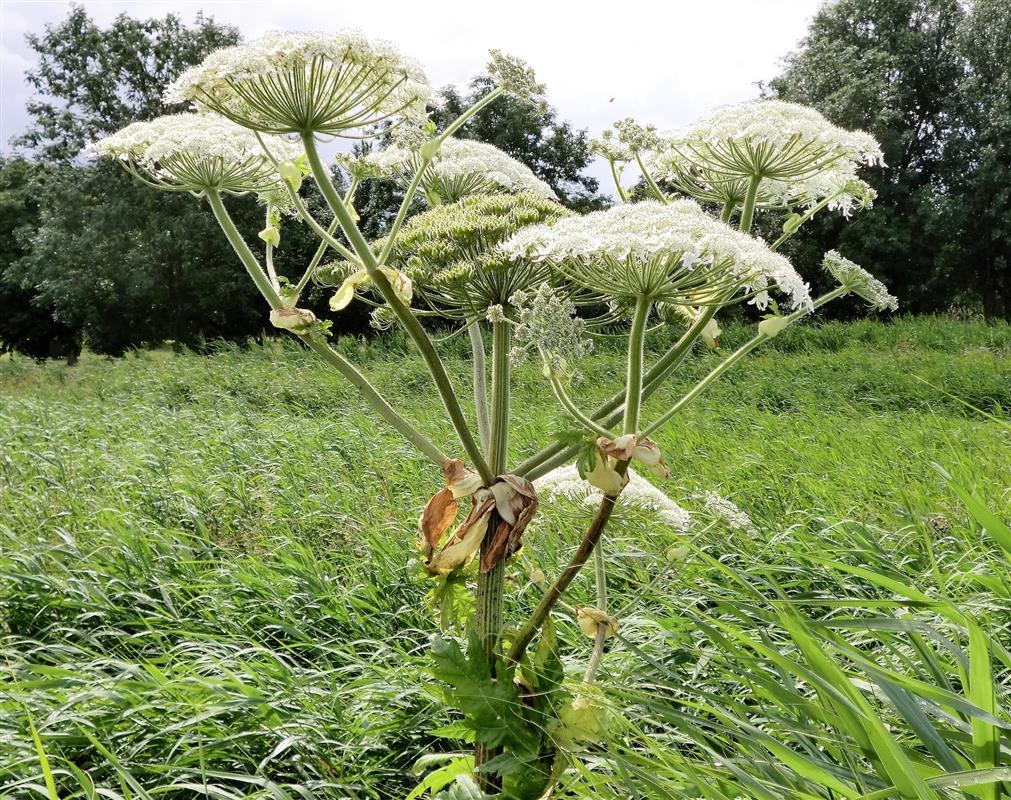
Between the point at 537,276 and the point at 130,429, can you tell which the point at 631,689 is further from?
the point at 130,429

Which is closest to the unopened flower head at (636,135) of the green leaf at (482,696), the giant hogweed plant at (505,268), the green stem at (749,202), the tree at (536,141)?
the giant hogweed plant at (505,268)

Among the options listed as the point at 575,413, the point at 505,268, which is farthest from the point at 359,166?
the point at 575,413

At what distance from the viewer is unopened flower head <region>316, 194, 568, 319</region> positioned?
1.64m

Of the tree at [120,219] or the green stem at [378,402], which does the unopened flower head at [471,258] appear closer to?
the green stem at [378,402]

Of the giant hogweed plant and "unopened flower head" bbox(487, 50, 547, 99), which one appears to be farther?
"unopened flower head" bbox(487, 50, 547, 99)

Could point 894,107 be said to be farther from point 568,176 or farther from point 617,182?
point 617,182

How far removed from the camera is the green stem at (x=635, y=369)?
1505mm

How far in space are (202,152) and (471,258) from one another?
576 millimetres

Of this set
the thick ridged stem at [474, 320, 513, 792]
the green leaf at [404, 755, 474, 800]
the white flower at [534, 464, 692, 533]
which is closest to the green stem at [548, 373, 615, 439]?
the thick ridged stem at [474, 320, 513, 792]

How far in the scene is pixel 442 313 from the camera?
67.3 inches

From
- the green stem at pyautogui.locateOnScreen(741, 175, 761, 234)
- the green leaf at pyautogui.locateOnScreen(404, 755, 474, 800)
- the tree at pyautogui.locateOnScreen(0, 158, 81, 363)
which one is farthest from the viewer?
the tree at pyautogui.locateOnScreen(0, 158, 81, 363)

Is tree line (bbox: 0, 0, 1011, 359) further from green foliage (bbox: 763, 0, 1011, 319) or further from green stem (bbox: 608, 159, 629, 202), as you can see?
green stem (bbox: 608, 159, 629, 202)

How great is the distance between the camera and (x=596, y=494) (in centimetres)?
195

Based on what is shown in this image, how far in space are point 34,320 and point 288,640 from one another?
3861cm
